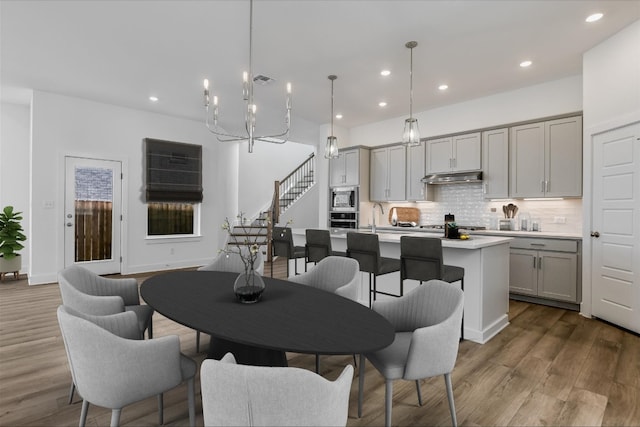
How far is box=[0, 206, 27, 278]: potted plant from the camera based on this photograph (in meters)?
5.78

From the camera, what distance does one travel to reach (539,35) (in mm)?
3727

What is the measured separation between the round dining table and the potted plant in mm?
5118

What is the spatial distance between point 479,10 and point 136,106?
5813 mm

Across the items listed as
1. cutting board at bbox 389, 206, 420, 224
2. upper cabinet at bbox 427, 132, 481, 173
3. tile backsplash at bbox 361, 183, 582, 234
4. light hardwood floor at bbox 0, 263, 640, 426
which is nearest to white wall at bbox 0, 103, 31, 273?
light hardwood floor at bbox 0, 263, 640, 426

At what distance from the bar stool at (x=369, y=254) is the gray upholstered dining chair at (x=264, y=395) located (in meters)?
2.47

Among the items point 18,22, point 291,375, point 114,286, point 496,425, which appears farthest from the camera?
point 18,22

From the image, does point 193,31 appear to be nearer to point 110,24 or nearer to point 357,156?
point 110,24

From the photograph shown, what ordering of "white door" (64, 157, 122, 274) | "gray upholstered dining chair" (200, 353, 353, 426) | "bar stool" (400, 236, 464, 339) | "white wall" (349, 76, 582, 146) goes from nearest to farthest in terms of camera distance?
"gray upholstered dining chair" (200, 353, 353, 426) → "bar stool" (400, 236, 464, 339) → "white wall" (349, 76, 582, 146) → "white door" (64, 157, 122, 274)

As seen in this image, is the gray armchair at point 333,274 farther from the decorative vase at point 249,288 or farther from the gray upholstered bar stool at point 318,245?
the gray upholstered bar stool at point 318,245

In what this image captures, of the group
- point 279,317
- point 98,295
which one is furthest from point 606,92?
point 98,295

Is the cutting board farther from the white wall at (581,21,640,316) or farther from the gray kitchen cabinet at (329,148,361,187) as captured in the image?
the white wall at (581,21,640,316)

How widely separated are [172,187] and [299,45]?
13.9 feet

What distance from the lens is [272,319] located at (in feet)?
5.64

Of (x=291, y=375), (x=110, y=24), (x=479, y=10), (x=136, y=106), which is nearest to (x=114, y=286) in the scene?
(x=291, y=375)
